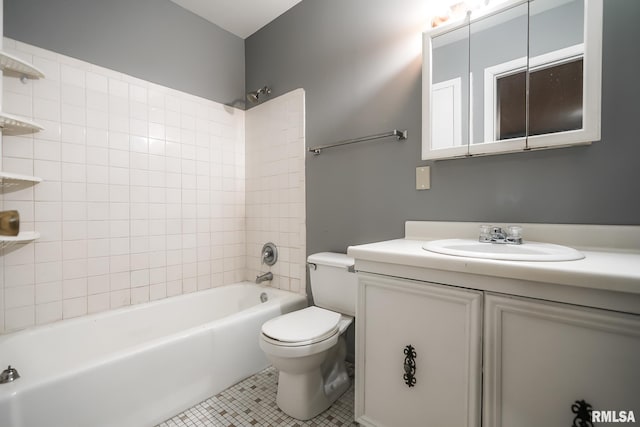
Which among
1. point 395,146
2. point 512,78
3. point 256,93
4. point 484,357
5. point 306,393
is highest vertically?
point 256,93

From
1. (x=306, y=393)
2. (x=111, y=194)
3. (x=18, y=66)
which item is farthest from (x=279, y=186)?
(x=18, y=66)

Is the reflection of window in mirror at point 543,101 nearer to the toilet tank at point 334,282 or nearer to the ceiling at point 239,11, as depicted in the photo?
the toilet tank at point 334,282

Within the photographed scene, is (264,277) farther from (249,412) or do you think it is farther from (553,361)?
(553,361)

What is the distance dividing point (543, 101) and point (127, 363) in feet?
6.75

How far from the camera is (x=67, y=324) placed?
1.52 meters

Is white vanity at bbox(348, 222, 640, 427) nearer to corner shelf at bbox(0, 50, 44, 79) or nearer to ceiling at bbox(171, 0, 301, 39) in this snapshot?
corner shelf at bbox(0, 50, 44, 79)

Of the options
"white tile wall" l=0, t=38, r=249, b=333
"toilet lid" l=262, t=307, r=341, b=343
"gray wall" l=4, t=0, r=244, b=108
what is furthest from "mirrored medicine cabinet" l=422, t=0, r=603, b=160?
"gray wall" l=4, t=0, r=244, b=108

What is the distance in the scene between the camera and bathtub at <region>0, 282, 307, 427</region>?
41.5 inches

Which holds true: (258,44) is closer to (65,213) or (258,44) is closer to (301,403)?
(65,213)

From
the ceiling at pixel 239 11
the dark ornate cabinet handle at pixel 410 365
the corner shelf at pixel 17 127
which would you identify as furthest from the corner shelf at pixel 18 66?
the dark ornate cabinet handle at pixel 410 365

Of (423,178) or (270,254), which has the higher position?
(423,178)

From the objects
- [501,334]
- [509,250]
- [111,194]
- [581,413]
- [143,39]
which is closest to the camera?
[581,413]

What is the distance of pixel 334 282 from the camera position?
164cm

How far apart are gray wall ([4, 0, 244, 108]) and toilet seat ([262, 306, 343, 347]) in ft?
5.90
